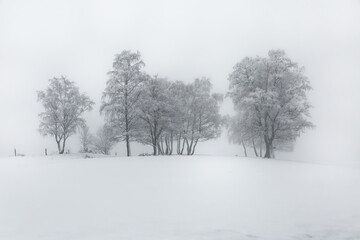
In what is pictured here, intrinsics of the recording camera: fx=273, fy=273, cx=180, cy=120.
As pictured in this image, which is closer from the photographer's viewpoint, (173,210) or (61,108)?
(173,210)

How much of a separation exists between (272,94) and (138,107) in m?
15.9

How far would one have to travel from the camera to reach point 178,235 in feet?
19.1

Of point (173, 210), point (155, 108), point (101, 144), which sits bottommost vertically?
point (173, 210)

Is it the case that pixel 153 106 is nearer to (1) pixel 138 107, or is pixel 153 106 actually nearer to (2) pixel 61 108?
(1) pixel 138 107

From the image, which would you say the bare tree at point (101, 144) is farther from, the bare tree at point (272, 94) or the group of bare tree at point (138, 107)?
the bare tree at point (272, 94)

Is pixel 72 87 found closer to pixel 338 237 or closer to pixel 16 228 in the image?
pixel 16 228

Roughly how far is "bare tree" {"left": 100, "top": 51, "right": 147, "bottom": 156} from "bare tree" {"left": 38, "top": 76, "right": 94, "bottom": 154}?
9.59m

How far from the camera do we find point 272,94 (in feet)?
96.0

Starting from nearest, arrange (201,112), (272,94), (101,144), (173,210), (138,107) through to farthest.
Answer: (173,210), (272,94), (138,107), (201,112), (101,144)

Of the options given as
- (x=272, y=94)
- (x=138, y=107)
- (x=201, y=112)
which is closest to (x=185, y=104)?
(x=201, y=112)

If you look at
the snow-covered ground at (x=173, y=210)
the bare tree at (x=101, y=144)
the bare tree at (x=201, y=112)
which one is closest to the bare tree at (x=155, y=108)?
the bare tree at (x=201, y=112)

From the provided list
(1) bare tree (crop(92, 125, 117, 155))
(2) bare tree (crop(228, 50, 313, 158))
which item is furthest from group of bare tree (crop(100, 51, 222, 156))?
(1) bare tree (crop(92, 125, 117, 155))

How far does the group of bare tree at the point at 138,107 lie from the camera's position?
3416 cm

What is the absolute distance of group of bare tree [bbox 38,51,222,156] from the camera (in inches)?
1345
